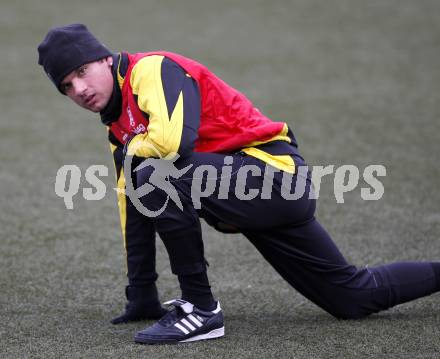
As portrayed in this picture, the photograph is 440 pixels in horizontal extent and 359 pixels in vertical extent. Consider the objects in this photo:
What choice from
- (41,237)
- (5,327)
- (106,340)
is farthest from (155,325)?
(41,237)

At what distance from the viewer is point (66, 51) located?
2875mm

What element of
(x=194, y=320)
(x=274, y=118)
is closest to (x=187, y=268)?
(x=194, y=320)

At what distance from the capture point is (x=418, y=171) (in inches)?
216

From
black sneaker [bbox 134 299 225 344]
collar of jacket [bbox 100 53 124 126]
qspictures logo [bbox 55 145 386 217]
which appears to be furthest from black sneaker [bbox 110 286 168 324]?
collar of jacket [bbox 100 53 124 126]

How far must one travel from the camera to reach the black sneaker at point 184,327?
9.52ft

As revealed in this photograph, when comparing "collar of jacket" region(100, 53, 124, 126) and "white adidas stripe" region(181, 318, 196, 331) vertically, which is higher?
"collar of jacket" region(100, 53, 124, 126)

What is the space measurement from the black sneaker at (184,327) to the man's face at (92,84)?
2.49ft

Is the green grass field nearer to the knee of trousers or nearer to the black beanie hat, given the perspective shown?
the knee of trousers

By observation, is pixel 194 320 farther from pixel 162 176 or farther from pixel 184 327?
pixel 162 176

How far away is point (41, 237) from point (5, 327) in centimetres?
131

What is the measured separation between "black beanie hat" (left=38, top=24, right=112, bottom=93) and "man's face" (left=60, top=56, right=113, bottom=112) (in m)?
0.03

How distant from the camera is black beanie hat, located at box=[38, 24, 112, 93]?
2.88 metres

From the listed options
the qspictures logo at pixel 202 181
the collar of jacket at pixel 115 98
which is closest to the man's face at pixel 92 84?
the collar of jacket at pixel 115 98

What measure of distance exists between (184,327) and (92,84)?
0.90 m
